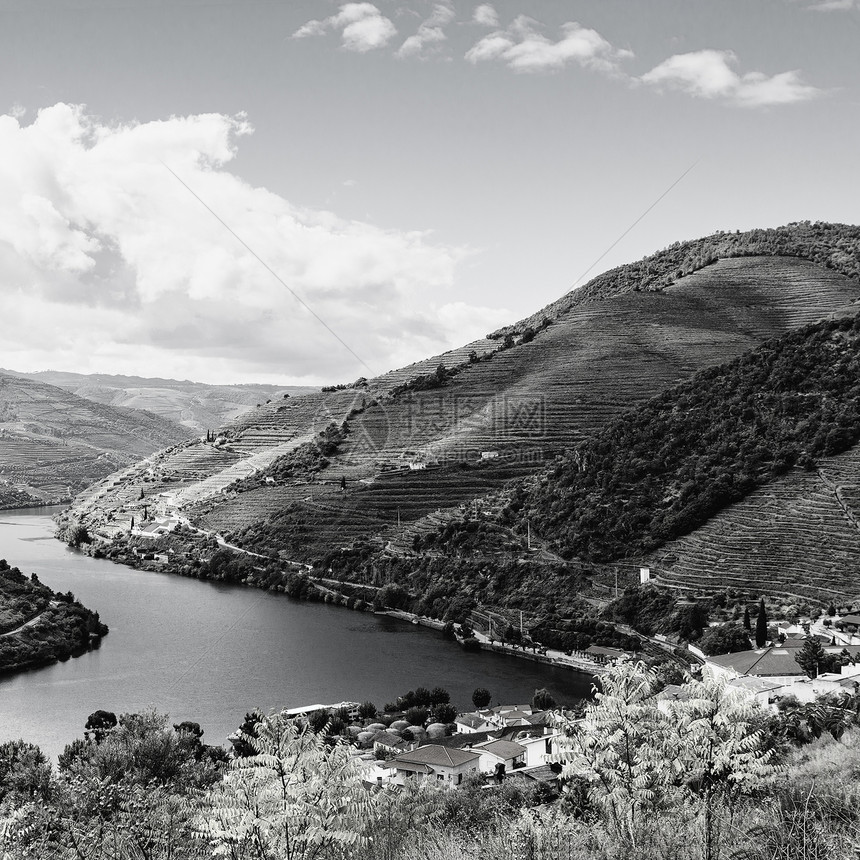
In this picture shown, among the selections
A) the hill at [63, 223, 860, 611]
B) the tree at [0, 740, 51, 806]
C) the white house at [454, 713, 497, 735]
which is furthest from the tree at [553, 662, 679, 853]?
the hill at [63, 223, 860, 611]

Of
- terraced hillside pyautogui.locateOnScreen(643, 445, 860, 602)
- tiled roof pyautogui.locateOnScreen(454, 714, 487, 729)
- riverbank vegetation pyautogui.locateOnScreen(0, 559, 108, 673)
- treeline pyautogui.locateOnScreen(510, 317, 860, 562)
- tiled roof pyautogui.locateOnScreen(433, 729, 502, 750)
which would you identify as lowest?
tiled roof pyautogui.locateOnScreen(454, 714, 487, 729)

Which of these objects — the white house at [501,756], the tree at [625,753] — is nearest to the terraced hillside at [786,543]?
the white house at [501,756]

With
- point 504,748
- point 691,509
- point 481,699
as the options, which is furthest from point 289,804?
point 691,509

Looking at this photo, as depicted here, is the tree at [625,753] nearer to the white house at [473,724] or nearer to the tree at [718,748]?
the tree at [718,748]

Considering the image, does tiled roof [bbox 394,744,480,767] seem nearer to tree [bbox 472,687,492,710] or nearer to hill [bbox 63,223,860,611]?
tree [bbox 472,687,492,710]

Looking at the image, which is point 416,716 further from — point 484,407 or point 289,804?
point 484,407

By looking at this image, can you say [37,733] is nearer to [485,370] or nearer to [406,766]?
[406,766]

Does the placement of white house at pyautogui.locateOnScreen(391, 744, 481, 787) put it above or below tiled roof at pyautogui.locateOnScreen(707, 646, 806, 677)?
below
